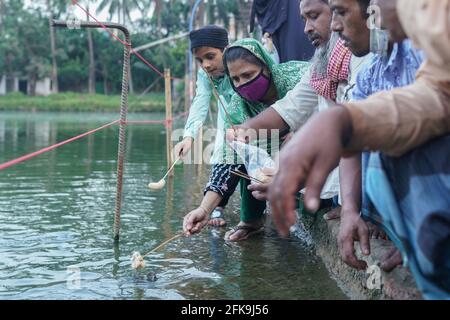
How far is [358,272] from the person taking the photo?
2658 mm

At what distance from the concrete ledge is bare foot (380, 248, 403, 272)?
2 centimetres

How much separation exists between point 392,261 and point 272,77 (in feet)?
5.81

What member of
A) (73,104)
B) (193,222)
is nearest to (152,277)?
(193,222)

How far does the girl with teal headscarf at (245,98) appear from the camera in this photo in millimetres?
3547

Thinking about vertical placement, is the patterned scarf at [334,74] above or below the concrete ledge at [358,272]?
above

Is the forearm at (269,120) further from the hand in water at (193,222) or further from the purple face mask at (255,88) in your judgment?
the hand in water at (193,222)

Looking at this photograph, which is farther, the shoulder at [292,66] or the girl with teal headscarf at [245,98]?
the shoulder at [292,66]

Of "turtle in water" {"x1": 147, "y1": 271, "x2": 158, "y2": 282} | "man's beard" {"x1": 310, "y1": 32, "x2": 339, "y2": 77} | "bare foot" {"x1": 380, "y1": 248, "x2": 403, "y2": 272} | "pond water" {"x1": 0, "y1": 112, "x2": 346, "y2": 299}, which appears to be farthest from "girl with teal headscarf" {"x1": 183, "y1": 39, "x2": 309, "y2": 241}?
"bare foot" {"x1": 380, "y1": 248, "x2": 403, "y2": 272}

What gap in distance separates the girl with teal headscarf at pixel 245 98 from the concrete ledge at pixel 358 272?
1.38ft

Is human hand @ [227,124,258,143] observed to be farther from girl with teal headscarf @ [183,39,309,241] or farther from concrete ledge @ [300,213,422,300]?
concrete ledge @ [300,213,422,300]

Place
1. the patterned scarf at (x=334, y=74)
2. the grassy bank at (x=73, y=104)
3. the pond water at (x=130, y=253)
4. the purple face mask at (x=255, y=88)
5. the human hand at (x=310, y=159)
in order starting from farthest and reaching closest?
the grassy bank at (x=73, y=104)
the purple face mask at (x=255, y=88)
the patterned scarf at (x=334, y=74)
the pond water at (x=130, y=253)
the human hand at (x=310, y=159)

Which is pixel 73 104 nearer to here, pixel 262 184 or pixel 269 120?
pixel 269 120

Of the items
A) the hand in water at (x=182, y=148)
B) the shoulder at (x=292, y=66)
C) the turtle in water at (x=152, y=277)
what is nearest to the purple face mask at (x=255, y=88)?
the shoulder at (x=292, y=66)

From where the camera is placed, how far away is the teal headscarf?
140 inches
